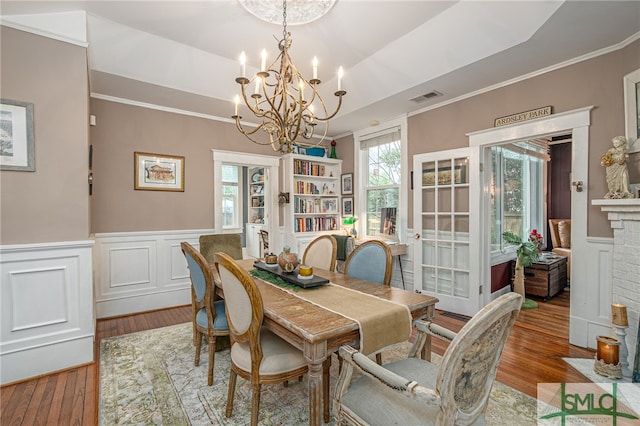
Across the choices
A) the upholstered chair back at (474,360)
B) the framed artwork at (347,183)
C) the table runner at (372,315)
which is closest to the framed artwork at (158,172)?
the framed artwork at (347,183)

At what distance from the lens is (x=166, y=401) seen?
1.97m

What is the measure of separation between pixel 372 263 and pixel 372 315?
0.90 meters

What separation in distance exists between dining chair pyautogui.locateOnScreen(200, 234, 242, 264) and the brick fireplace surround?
136 inches

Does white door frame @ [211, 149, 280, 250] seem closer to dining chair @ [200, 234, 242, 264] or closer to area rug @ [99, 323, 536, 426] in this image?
dining chair @ [200, 234, 242, 264]

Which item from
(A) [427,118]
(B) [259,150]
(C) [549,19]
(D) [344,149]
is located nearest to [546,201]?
(A) [427,118]

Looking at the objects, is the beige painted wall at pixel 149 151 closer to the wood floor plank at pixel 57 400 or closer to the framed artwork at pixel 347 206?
the wood floor plank at pixel 57 400

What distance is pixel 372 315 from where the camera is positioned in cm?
153

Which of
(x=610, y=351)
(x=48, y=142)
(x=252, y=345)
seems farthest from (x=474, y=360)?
(x=48, y=142)

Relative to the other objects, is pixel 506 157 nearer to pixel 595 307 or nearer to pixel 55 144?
pixel 595 307

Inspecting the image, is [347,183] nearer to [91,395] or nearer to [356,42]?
[356,42]

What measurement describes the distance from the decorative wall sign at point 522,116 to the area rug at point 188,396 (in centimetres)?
247

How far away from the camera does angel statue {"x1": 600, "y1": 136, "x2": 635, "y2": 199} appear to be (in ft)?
7.56

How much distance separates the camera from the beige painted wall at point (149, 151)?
137 inches

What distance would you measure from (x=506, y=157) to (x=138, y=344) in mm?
5178
